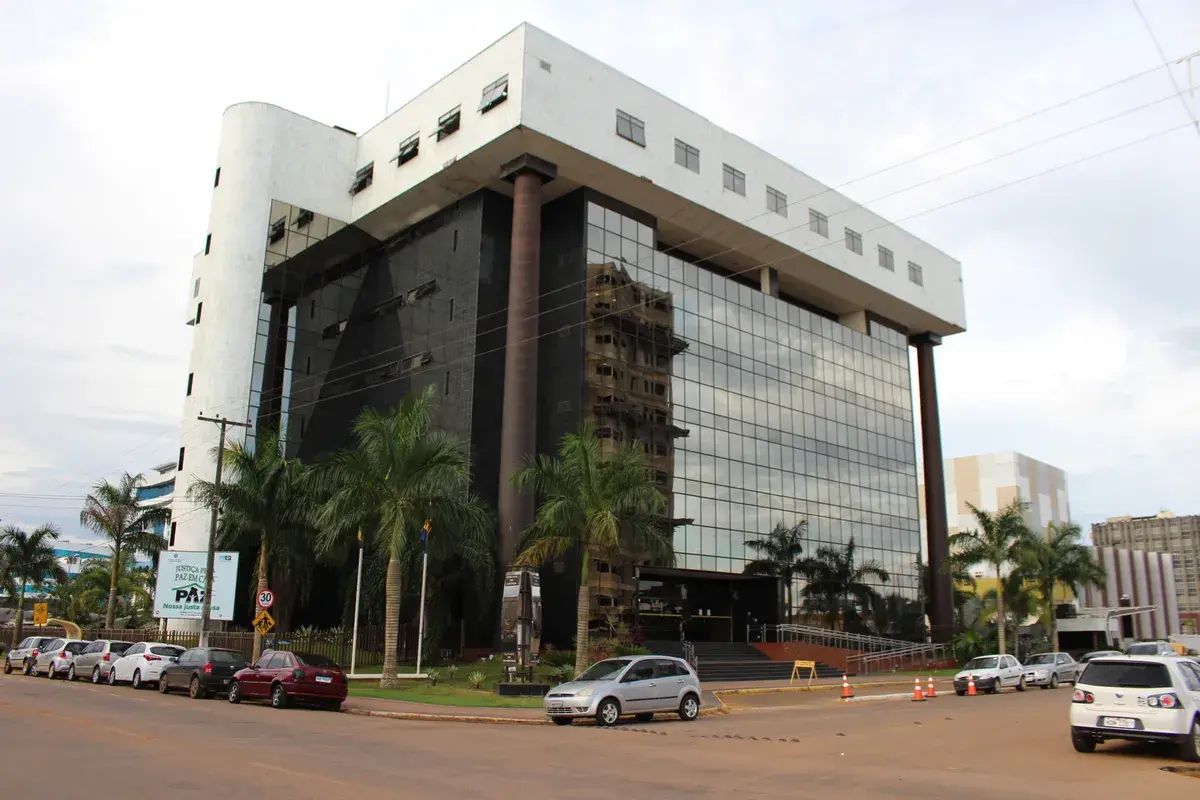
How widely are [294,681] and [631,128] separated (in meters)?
31.6

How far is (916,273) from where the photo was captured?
6606 cm

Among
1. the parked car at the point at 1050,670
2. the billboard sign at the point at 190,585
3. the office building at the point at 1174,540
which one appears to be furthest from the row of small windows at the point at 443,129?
the office building at the point at 1174,540

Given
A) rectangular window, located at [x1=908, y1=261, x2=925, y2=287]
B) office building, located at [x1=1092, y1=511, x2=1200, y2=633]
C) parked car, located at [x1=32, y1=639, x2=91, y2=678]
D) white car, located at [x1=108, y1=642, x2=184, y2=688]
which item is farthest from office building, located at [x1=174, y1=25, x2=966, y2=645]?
office building, located at [x1=1092, y1=511, x2=1200, y2=633]

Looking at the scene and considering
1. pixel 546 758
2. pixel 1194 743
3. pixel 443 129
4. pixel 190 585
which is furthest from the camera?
pixel 443 129

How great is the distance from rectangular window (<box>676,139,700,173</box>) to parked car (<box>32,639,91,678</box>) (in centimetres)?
3461

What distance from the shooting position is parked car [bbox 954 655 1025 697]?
36.3 meters

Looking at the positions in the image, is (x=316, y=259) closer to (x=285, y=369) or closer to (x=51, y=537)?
(x=285, y=369)

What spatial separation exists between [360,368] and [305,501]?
592 inches

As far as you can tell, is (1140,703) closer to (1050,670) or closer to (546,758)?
(546,758)

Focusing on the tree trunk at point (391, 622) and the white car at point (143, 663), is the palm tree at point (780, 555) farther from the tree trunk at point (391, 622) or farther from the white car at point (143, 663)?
the white car at point (143, 663)

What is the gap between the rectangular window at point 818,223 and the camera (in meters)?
57.1

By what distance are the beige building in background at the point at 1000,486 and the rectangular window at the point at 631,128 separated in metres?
73.0

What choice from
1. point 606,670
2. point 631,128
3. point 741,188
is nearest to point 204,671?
point 606,670

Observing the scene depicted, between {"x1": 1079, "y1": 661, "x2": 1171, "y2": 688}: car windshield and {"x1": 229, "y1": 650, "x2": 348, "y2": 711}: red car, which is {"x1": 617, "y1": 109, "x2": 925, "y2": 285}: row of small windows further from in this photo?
{"x1": 1079, "y1": 661, "x2": 1171, "y2": 688}: car windshield
